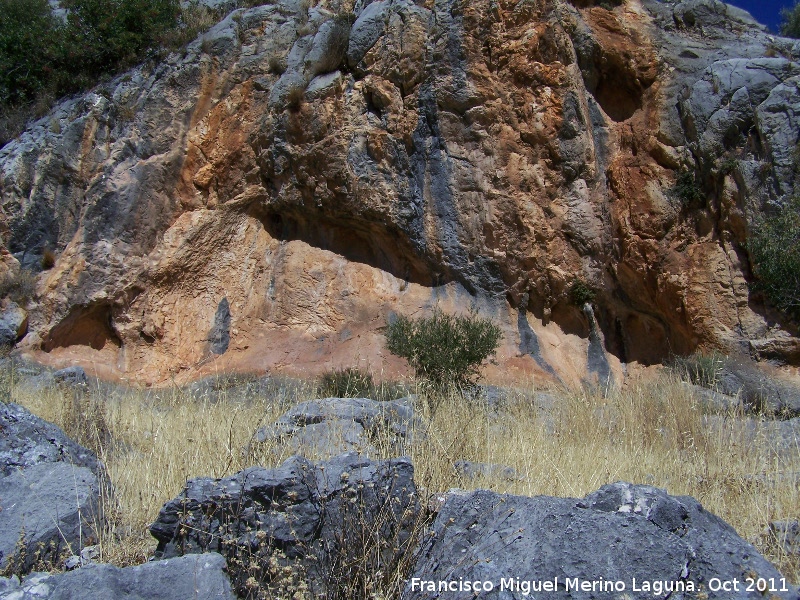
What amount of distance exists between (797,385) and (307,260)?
755 centimetres

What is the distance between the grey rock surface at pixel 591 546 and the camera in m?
2.46

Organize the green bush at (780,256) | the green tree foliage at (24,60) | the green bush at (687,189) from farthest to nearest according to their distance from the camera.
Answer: the green tree foliage at (24,60)
the green bush at (687,189)
the green bush at (780,256)

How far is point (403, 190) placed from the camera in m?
11.1

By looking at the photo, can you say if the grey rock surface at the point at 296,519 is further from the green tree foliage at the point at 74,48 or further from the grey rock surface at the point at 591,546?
the green tree foliage at the point at 74,48

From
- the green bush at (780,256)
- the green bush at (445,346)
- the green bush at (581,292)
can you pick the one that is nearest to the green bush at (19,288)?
the green bush at (445,346)

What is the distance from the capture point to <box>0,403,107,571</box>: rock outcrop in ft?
9.55

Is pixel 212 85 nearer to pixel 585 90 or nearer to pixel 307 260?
pixel 307 260

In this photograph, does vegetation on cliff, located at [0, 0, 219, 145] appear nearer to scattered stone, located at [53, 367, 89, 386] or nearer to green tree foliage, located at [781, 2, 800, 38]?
scattered stone, located at [53, 367, 89, 386]

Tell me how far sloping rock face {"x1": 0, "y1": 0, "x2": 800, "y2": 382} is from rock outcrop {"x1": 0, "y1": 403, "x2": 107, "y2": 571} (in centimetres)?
660

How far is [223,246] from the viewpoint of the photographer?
1163cm

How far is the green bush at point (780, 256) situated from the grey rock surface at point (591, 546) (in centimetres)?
776

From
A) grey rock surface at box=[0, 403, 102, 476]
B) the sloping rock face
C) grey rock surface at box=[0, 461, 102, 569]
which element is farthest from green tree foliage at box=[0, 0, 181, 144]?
grey rock surface at box=[0, 461, 102, 569]

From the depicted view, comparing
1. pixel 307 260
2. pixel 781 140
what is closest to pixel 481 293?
pixel 307 260

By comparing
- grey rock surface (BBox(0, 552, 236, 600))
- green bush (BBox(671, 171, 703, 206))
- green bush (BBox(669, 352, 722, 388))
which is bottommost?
A: green bush (BBox(669, 352, 722, 388))
